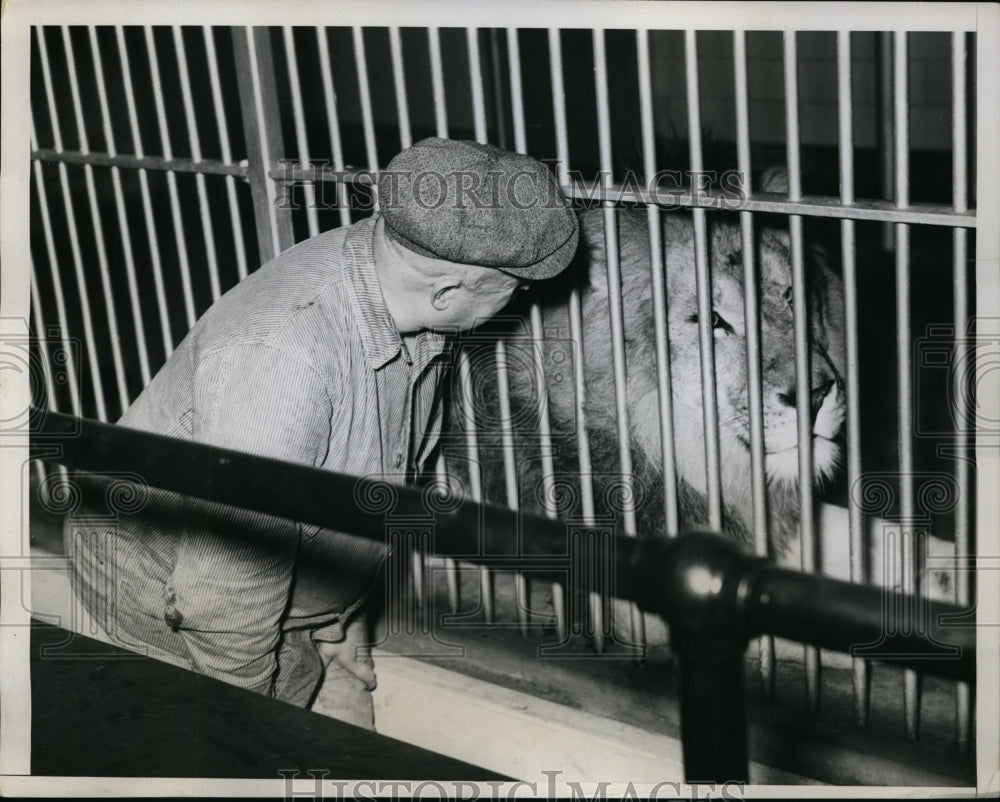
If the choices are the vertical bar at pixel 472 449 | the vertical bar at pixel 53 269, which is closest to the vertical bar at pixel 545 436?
the vertical bar at pixel 472 449

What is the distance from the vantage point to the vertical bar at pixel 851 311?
1.41m

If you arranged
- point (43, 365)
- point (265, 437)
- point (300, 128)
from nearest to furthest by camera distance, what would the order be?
point (265, 437) < point (300, 128) < point (43, 365)

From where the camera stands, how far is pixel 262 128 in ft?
6.49

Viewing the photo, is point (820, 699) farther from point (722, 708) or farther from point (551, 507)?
point (722, 708)

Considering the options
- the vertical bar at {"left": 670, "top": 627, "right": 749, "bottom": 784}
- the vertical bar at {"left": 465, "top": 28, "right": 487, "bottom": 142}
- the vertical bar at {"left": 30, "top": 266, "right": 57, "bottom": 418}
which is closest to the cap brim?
the vertical bar at {"left": 465, "top": 28, "right": 487, "bottom": 142}

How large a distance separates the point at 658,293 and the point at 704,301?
0.27 feet

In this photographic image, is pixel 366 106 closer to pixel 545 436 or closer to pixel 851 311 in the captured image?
pixel 545 436

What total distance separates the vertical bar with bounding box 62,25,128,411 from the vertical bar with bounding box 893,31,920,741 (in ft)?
5.49

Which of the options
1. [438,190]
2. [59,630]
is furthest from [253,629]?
[438,190]

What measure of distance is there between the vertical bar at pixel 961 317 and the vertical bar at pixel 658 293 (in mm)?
416

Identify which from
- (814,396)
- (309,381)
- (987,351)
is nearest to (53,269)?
(309,381)

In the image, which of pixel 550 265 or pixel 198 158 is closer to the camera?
pixel 550 265

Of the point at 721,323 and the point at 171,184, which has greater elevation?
the point at 171,184

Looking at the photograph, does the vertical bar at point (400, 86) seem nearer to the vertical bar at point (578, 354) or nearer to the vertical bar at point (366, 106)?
the vertical bar at point (366, 106)
